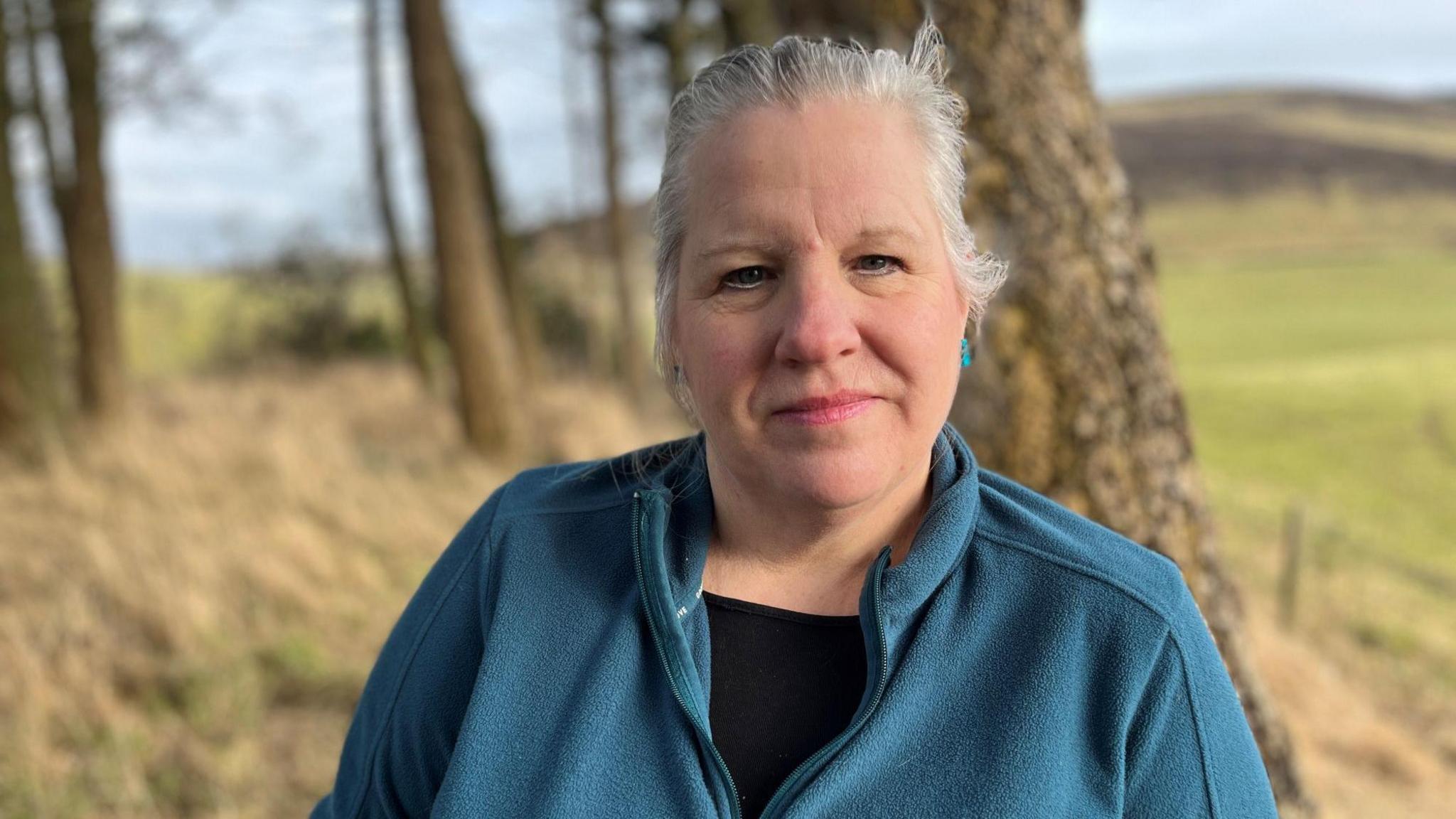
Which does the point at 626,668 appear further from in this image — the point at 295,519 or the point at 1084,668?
the point at 295,519

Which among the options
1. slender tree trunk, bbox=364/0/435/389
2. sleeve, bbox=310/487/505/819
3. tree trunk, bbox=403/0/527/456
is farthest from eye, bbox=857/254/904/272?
slender tree trunk, bbox=364/0/435/389

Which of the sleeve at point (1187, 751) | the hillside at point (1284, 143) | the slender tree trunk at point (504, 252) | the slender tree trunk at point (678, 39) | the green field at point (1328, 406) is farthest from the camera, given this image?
the hillside at point (1284, 143)

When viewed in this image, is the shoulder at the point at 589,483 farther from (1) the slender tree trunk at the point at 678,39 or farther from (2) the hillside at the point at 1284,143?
(2) the hillside at the point at 1284,143

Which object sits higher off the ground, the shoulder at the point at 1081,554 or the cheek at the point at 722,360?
the cheek at the point at 722,360

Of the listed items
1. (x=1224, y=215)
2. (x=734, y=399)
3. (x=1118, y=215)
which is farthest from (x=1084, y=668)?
(x=1224, y=215)

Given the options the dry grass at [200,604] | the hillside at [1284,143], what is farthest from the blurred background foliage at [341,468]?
the hillside at [1284,143]

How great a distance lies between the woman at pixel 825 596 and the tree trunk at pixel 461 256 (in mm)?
7350

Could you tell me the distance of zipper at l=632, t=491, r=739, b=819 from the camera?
4.99 ft

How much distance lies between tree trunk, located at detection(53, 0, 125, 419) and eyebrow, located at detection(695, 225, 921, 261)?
8.84m

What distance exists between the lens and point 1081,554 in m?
1.58

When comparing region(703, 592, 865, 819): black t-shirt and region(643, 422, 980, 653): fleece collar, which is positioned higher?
region(643, 422, 980, 653): fleece collar

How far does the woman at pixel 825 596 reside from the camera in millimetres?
1473

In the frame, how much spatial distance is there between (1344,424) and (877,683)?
2153 centimetres

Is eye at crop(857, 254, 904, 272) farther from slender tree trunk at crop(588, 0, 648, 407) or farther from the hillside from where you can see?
the hillside
